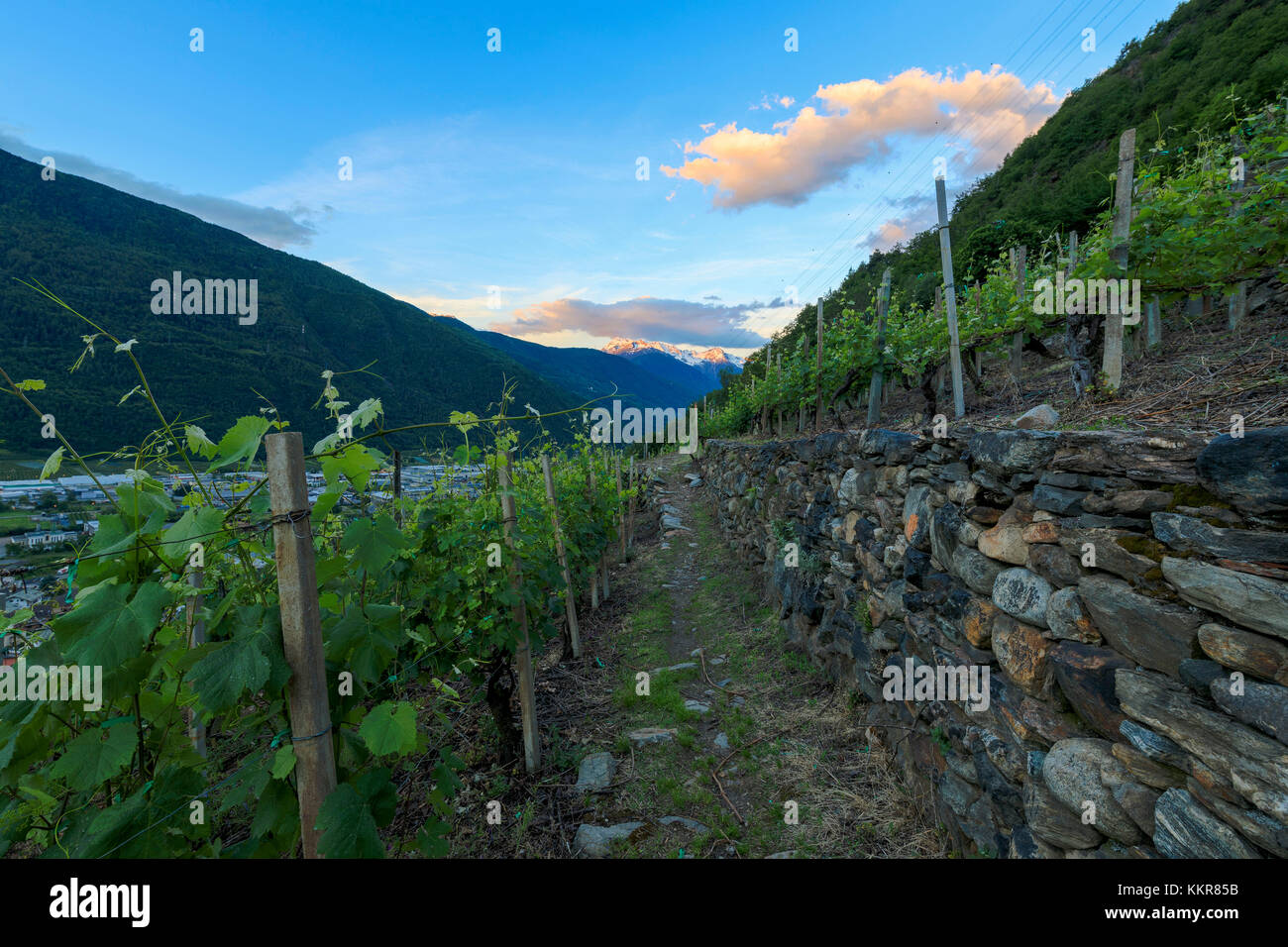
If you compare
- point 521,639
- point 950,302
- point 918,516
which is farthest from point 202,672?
point 950,302

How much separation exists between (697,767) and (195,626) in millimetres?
3298

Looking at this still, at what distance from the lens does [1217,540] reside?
1.53 m

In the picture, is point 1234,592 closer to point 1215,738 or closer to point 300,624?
point 1215,738

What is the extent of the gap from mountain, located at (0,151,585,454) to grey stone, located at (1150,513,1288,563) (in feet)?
9.16

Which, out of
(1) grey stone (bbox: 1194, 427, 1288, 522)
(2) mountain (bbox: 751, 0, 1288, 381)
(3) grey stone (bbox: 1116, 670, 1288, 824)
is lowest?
(3) grey stone (bbox: 1116, 670, 1288, 824)

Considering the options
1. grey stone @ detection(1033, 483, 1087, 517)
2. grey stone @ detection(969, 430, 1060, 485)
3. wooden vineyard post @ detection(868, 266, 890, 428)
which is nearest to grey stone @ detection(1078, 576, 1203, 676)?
grey stone @ detection(1033, 483, 1087, 517)

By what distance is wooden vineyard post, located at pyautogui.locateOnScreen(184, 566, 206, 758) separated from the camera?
1.46 meters

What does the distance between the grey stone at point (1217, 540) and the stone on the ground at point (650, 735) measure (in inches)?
138

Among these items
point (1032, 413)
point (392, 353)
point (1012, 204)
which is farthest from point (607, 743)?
point (392, 353)

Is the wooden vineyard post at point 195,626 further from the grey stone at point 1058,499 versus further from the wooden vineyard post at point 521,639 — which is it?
the grey stone at point 1058,499

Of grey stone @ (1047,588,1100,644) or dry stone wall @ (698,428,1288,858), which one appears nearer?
dry stone wall @ (698,428,1288,858)

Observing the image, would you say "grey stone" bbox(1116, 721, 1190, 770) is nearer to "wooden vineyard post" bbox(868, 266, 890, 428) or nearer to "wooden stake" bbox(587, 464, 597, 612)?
"wooden stake" bbox(587, 464, 597, 612)

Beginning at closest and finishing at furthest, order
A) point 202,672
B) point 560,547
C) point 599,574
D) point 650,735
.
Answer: point 202,672 < point 650,735 < point 560,547 < point 599,574
